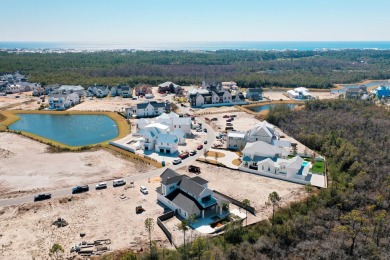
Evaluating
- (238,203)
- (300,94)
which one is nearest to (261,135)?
(238,203)

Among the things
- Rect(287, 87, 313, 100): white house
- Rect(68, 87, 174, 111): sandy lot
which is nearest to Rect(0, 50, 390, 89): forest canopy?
Rect(287, 87, 313, 100): white house

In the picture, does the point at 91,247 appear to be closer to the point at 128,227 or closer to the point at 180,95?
the point at 128,227

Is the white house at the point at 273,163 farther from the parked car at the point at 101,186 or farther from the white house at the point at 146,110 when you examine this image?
the white house at the point at 146,110

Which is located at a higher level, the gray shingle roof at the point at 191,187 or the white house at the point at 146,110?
the white house at the point at 146,110

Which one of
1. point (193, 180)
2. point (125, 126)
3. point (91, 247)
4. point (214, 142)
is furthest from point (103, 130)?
point (91, 247)

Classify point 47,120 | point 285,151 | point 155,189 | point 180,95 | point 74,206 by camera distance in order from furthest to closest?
1. point 180,95
2. point 47,120
3. point 285,151
4. point 155,189
5. point 74,206

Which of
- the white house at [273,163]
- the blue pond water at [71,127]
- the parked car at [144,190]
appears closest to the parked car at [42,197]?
the parked car at [144,190]

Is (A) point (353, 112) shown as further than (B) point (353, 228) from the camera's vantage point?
Yes
